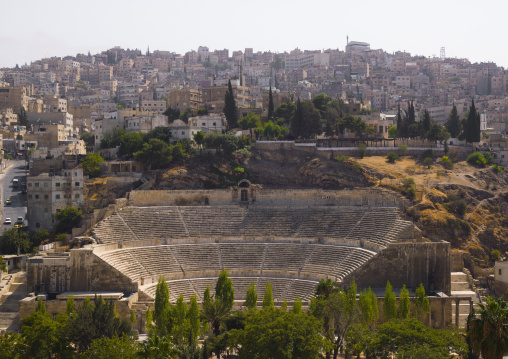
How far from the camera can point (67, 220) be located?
5112cm

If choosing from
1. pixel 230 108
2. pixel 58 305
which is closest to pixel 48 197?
pixel 58 305

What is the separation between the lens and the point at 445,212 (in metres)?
51.3

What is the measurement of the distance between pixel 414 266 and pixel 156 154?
24.9m

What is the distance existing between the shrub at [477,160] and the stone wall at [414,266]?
61.5 ft

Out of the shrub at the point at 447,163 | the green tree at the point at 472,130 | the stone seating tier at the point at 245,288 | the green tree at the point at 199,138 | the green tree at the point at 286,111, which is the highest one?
the green tree at the point at 286,111

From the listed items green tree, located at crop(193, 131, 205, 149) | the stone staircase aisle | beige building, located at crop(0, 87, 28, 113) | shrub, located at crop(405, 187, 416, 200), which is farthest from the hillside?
beige building, located at crop(0, 87, 28, 113)

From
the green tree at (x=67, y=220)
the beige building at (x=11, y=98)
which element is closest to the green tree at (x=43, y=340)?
the green tree at (x=67, y=220)

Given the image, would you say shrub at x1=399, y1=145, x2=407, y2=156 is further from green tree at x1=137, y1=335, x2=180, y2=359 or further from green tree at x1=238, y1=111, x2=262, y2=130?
green tree at x1=137, y1=335, x2=180, y2=359

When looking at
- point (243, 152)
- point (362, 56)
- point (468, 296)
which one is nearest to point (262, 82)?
point (362, 56)

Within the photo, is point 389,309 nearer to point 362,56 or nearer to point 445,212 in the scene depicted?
point 445,212

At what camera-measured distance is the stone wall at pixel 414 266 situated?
43.3m

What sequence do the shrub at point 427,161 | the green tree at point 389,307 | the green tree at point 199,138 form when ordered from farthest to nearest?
the green tree at point 199,138, the shrub at point 427,161, the green tree at point 389,307

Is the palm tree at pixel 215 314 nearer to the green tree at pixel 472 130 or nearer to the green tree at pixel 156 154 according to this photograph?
the green tree at pixel 156 154

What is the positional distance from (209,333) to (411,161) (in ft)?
105
